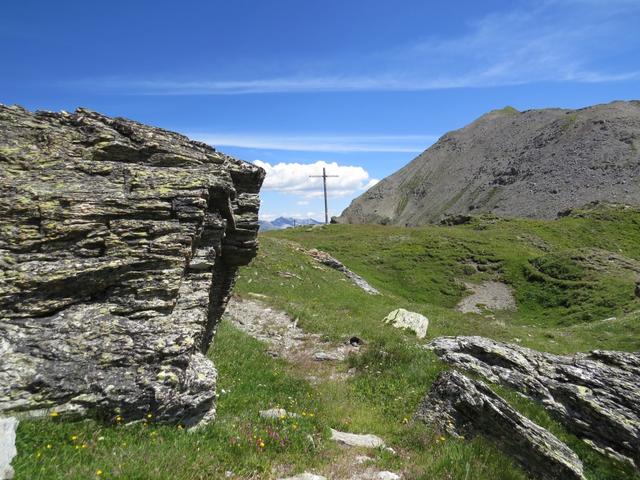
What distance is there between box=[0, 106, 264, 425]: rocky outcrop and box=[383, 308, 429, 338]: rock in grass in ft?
55.0

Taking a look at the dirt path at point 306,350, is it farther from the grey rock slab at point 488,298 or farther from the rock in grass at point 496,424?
the grey rock slab at point 488,298

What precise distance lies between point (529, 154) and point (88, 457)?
719ft

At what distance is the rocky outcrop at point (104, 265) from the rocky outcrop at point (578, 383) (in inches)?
407

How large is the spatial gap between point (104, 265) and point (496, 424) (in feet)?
33.2

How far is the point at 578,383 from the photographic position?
14.1 m

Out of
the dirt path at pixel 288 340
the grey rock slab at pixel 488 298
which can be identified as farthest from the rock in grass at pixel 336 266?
the dirt path at pixel 288 340

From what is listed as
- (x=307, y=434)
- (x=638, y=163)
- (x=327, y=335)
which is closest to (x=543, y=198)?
(x=638, y=163)

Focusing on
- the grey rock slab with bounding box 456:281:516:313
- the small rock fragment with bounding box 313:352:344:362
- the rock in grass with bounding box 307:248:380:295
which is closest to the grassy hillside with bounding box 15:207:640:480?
the small rock fragment with bounding box 313:352:344:362

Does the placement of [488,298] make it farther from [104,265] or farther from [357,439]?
[104,265]

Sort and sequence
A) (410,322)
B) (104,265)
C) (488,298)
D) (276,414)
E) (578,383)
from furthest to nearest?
(488,298) → (410,322) → (578,383) → (276,414) → (104,265)

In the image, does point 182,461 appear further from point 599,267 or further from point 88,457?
point 599,267

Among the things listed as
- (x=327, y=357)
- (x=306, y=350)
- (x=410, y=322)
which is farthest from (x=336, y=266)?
(x=327, y=357)

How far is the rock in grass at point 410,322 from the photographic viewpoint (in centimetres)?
2697

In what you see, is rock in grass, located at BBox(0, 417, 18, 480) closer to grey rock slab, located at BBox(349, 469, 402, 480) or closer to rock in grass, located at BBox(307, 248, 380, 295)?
grey rock slab, located at BBox(349, 469, 402, 480)
